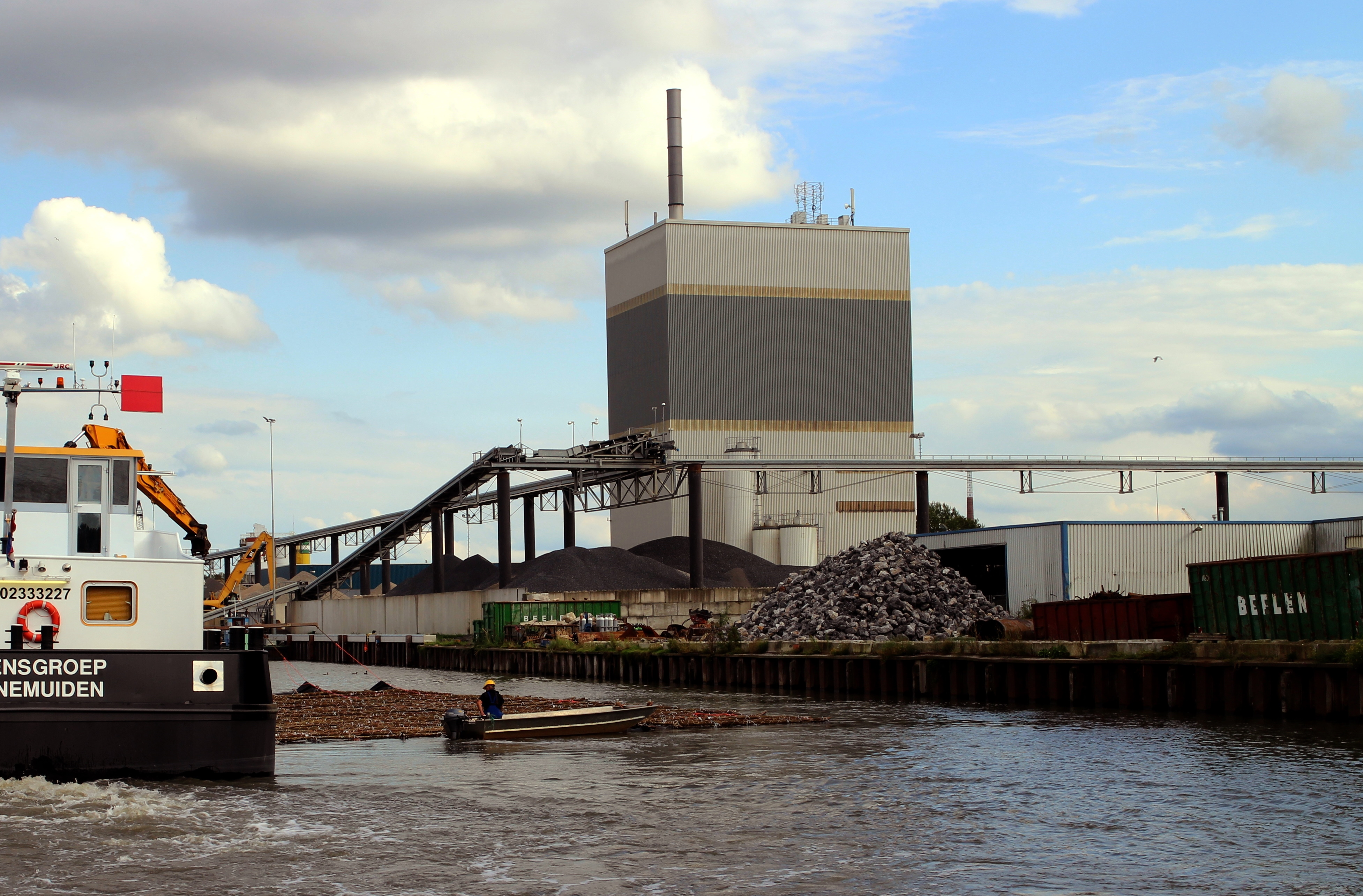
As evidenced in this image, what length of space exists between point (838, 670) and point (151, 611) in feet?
94.4

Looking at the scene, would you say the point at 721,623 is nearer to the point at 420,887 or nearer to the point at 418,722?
the point at 418,722

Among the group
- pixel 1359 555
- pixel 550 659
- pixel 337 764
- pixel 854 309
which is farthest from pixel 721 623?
pixel 854 309

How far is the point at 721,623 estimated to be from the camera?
2217 inches

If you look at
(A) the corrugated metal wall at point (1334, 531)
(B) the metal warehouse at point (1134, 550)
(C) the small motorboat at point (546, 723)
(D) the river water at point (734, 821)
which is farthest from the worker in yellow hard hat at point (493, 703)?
(A) the corrugated metal wall at point (1334, 531)

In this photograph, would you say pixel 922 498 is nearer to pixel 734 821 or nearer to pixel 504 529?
pixel 504 529

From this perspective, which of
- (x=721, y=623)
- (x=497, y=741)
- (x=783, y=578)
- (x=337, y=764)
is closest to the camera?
(x=337, y=764)

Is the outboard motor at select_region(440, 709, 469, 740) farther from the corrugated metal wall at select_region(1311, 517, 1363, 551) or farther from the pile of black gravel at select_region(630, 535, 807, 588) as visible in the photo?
the pile of black gravel at select_region(630, 535, 807, 588)

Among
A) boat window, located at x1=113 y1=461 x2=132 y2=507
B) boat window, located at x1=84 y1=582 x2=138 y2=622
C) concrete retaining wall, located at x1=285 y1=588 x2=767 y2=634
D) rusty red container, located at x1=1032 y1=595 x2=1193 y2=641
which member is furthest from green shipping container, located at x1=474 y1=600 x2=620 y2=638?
boat window, located at x1=84 y1=582 x2=138 y2=622

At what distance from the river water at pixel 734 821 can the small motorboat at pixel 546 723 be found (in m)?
0.67

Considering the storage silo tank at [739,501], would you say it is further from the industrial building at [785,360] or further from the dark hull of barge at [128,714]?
the dark hull of barge at [128,714]

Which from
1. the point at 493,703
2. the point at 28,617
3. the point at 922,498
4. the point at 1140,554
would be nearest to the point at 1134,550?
the point at 1140,554

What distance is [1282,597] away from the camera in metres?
35.7

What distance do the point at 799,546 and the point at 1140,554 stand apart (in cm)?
3926

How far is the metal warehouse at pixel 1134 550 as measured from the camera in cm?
5319
